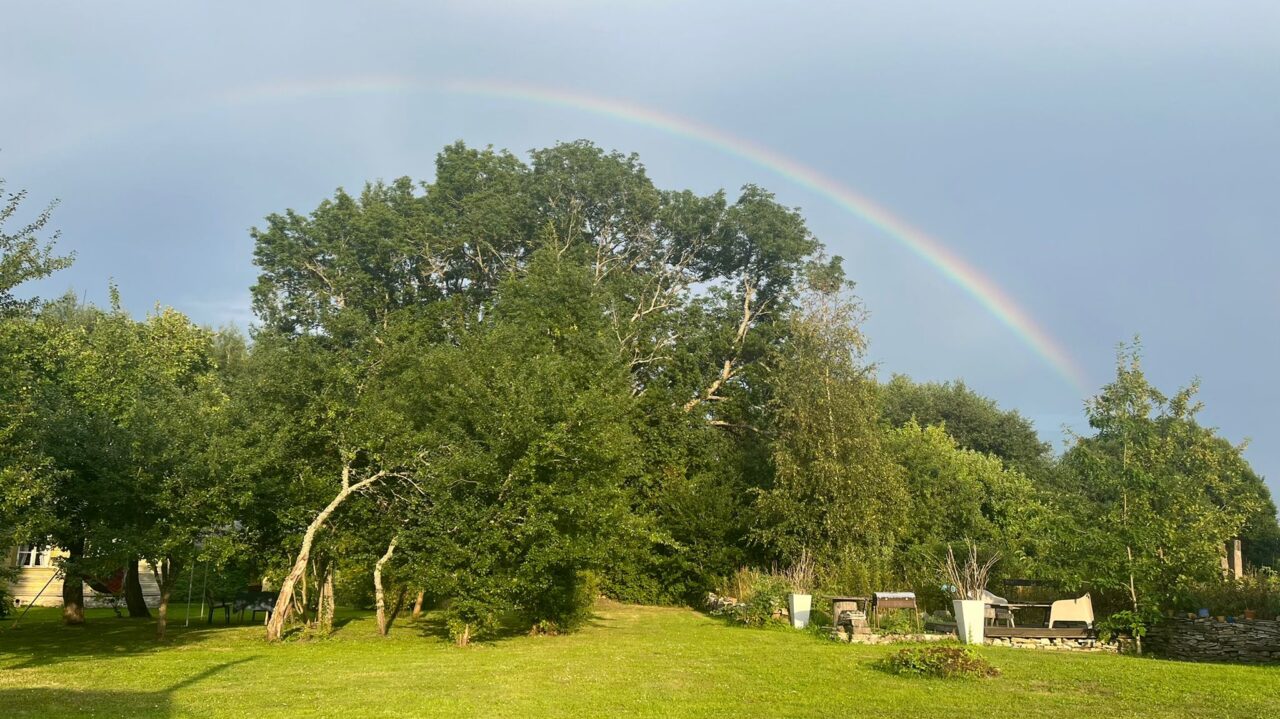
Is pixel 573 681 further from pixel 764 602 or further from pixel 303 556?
pixel 764 602

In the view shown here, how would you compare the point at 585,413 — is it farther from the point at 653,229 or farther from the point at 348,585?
the point at 653,229

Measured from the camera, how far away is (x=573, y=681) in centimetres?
1031

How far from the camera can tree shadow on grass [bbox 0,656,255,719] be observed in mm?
7875

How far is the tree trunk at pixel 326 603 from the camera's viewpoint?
16.2 metres

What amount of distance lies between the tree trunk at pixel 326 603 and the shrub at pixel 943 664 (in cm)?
1070

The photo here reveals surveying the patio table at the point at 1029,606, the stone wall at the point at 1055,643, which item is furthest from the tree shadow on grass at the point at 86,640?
the patio table at the point at 1029,606

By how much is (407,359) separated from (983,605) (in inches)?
512

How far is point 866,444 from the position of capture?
23.8m

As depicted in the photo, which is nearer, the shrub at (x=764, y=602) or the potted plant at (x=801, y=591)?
the potted plant at (x=801, y=591)

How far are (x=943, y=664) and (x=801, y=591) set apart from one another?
8491mm

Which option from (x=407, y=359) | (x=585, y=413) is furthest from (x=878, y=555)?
(x=407, y=359)

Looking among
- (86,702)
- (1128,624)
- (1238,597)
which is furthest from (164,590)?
(1238,597)

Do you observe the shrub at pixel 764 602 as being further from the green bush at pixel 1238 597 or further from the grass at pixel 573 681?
the green bush at pixel 1238 597

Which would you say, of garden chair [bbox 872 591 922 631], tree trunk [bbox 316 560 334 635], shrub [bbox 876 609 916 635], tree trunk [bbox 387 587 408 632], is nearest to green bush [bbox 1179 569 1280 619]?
garden chair [bbox 872 591 922 631]
